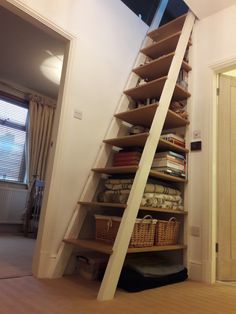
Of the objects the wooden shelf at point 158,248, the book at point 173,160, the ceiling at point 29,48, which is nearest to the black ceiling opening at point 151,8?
the ceiling at point 29,48

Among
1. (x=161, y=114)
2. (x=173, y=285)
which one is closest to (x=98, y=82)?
(x=161, y=114)

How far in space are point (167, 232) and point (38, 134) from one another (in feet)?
12.0

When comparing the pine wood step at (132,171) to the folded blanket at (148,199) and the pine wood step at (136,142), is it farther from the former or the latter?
the pine wood step at (136,142)

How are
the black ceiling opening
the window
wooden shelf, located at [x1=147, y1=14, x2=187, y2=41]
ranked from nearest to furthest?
wooden shelf, located at [x1=147, y1=14, x2=187, y2=41]
the black ceiling opening
the window

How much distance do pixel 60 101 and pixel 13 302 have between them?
1.44 meters

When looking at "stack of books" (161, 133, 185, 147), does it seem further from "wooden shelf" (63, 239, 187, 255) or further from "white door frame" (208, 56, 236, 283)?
"wooden shelf" (63, 239, 187, 255)

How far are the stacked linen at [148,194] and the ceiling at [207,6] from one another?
68.5 inches

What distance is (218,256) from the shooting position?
7.14 feet

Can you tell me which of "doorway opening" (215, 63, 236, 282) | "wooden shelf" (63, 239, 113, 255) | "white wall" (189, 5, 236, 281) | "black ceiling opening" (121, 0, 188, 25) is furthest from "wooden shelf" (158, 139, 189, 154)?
"black ceiling opening" (121, 0, 188, 25)

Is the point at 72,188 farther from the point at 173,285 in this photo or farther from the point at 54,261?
the point at 173,285

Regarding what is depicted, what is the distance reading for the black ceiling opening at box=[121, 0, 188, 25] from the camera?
10.7 ft

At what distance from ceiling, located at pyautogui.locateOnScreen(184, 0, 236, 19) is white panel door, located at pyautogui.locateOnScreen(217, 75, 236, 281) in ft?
2.25

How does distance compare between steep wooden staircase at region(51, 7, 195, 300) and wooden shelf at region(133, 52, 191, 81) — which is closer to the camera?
steep wooden staircase at region(51, 7, 195, 300)

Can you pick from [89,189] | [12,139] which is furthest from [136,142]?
[12,139]
